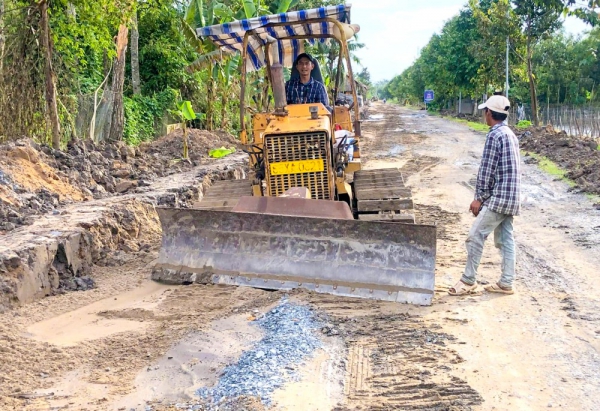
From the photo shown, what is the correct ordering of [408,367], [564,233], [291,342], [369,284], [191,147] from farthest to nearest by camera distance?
[191,147] → [564,233] → [369,284] → [291,342] → [408,367]

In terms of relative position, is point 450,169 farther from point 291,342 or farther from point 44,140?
point 291,342

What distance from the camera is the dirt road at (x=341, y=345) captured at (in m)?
4.52

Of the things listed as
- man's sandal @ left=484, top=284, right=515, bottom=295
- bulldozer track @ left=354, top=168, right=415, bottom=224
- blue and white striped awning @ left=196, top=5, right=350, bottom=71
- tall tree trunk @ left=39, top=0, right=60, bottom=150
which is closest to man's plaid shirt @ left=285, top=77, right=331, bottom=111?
blue and white striped awning @ left=196, top=5, right=350, bottom=71

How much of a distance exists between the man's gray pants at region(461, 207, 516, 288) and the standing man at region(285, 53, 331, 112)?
276cm

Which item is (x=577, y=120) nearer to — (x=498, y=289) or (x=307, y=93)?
(x=307, y=93)

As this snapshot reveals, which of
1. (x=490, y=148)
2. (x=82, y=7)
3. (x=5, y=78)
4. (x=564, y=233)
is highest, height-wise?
(x=82, y=7)

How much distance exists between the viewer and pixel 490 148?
6738mm

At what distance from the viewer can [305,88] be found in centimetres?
862

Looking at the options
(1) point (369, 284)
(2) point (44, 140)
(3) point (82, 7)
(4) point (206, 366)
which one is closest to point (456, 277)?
(1) point (369, 284)

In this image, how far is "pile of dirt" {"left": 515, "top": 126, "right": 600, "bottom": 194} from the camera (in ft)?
44.8

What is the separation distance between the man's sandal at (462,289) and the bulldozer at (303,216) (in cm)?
43

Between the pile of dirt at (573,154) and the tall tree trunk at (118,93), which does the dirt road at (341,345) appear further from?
the tall tree trunk at (118,93)

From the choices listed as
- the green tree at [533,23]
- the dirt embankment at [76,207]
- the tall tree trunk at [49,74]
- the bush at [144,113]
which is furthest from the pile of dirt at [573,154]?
the bush at [144,113]

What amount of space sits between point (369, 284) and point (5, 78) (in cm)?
1064
